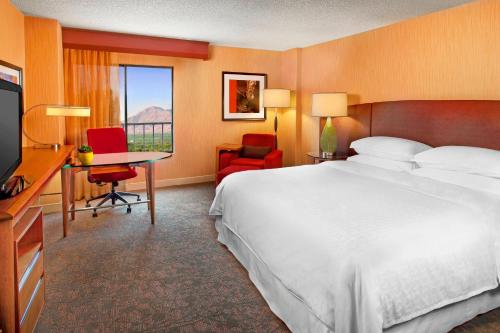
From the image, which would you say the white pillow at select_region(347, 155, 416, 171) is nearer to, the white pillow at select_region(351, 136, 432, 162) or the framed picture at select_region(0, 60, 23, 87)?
the white pillow at select_region(351, 136, 432, 162)

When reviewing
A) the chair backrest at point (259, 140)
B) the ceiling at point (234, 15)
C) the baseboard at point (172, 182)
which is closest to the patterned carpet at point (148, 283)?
the baseboard at point (172, 182)

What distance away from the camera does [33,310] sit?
195 cm

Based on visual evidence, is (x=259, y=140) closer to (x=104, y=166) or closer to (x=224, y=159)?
(x=224, y=159)

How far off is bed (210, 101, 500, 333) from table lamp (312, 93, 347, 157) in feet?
5.15

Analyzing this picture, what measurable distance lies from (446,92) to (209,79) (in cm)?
367

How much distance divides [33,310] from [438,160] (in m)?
3.23

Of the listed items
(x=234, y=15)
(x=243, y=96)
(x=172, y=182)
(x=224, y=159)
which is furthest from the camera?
(x=243, y=96)

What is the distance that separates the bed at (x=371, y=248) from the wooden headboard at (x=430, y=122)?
0.03m

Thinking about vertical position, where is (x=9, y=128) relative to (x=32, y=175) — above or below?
above

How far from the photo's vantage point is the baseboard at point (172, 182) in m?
5.68

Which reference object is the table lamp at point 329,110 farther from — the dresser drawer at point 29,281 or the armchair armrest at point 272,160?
the dresser drawer at point 29,281

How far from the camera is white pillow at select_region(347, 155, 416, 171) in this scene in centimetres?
352

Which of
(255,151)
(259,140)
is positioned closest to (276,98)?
(259,140)

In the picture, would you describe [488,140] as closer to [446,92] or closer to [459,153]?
[459,153]
